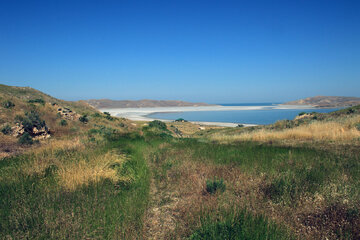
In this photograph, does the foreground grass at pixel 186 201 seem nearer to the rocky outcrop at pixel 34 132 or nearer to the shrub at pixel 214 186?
the shrub at pixel 214 186

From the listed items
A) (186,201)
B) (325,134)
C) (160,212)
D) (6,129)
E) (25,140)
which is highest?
(6,129)

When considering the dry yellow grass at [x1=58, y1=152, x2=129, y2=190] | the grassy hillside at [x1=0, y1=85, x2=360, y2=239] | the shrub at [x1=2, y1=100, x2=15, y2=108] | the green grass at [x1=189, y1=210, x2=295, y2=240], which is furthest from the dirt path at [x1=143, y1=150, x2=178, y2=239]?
the shrub at [x1=2, y1=100, x2=15, y2=108]

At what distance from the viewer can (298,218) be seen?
349 centimetres

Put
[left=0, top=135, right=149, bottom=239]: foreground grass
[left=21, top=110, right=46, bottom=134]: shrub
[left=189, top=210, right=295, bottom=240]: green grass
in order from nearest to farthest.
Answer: [left=189, top=210, right=295, bottom=240]: green grass → [left=0, top=135, right=149, bottom=239]: foreground grass → [left=21, top=110, right=46, bottom=134]: shrub

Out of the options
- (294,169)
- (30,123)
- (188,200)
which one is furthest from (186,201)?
(30,123)

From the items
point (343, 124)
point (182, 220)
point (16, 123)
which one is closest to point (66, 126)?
point (16, 123)

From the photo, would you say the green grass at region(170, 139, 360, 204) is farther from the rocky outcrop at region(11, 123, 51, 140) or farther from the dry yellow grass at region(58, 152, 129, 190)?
the rocky outcrop at region(11, 123, 51, 140)

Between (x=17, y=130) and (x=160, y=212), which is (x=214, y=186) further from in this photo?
(x=17, y=130)

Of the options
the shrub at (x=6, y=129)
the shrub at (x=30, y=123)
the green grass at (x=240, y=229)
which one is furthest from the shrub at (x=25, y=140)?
the green grass at (x=240, y=229)

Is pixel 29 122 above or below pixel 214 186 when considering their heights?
above

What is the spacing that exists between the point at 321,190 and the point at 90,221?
14.3ft

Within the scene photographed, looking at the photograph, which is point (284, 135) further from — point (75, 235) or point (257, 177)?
point (75, 235)

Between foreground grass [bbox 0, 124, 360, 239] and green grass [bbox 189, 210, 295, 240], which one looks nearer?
green grass [bbox 189, 210, 295, 240]

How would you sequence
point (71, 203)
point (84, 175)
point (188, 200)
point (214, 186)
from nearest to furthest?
point (71, 203) < point (188, 200) < point (214, 186) < point (84, 175)
